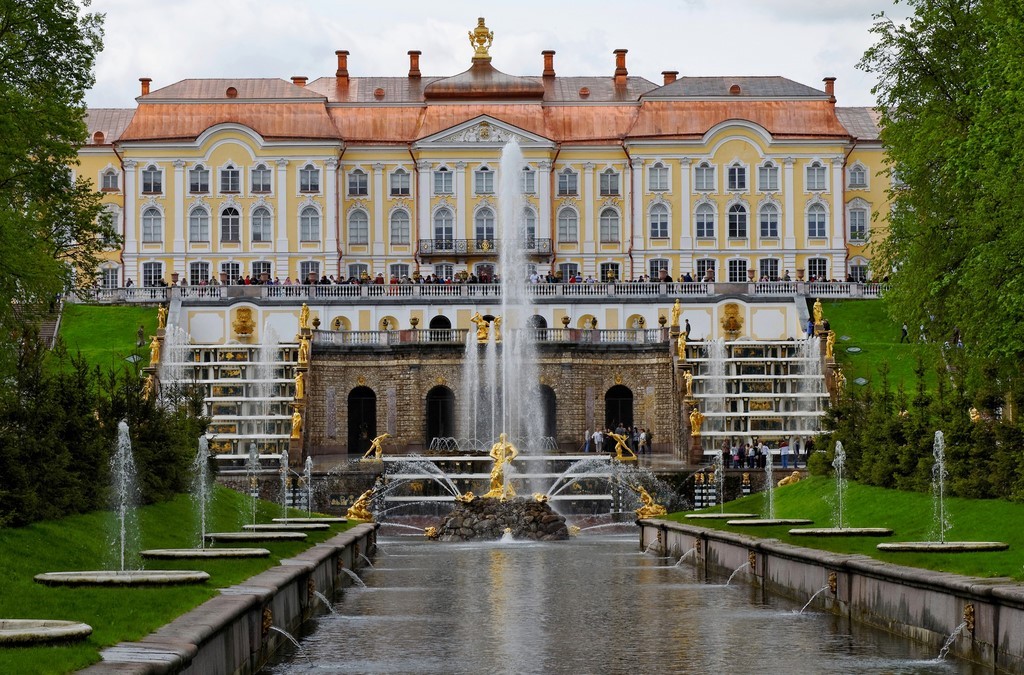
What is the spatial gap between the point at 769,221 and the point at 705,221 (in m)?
3.64

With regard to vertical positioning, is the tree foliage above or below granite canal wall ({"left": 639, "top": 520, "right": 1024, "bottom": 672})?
above

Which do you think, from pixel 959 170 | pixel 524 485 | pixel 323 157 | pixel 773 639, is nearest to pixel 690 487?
pixel 524 485

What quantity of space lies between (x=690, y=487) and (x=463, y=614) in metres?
35.8

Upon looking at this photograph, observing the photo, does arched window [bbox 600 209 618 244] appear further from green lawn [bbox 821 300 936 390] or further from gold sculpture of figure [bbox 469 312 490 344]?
gold sculpture of figure [bbox 469 312 490 344]

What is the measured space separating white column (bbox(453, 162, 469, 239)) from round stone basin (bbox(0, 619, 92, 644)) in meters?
88.3

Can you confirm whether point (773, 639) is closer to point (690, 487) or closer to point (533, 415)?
point (690, 487)

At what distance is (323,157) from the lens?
102 m

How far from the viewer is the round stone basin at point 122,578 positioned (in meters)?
18.7

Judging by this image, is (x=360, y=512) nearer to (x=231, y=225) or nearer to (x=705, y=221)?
(x=231, y=225)

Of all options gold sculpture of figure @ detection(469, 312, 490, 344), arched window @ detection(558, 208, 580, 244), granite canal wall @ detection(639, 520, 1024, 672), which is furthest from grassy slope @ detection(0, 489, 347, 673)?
arched window @ detection(558, 208, 580, 244)

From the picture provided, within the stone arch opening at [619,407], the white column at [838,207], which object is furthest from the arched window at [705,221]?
the stone arch opening at [619,407]

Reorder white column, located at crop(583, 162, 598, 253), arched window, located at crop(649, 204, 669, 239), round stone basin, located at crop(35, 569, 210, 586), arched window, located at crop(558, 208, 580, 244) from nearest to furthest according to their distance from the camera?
round stone basin, located at crop(35, 569, 210, 586) < arched window, located at crop(649, 204, 669, 239) < white column, located at crop(583, 162, 598, 253) < arched window, located at crop(558, 208, 580, 244)

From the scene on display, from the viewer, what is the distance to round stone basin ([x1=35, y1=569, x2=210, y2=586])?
61.3 feet

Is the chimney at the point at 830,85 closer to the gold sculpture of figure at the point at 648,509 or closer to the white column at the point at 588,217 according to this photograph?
the white column at the point at 588,217
